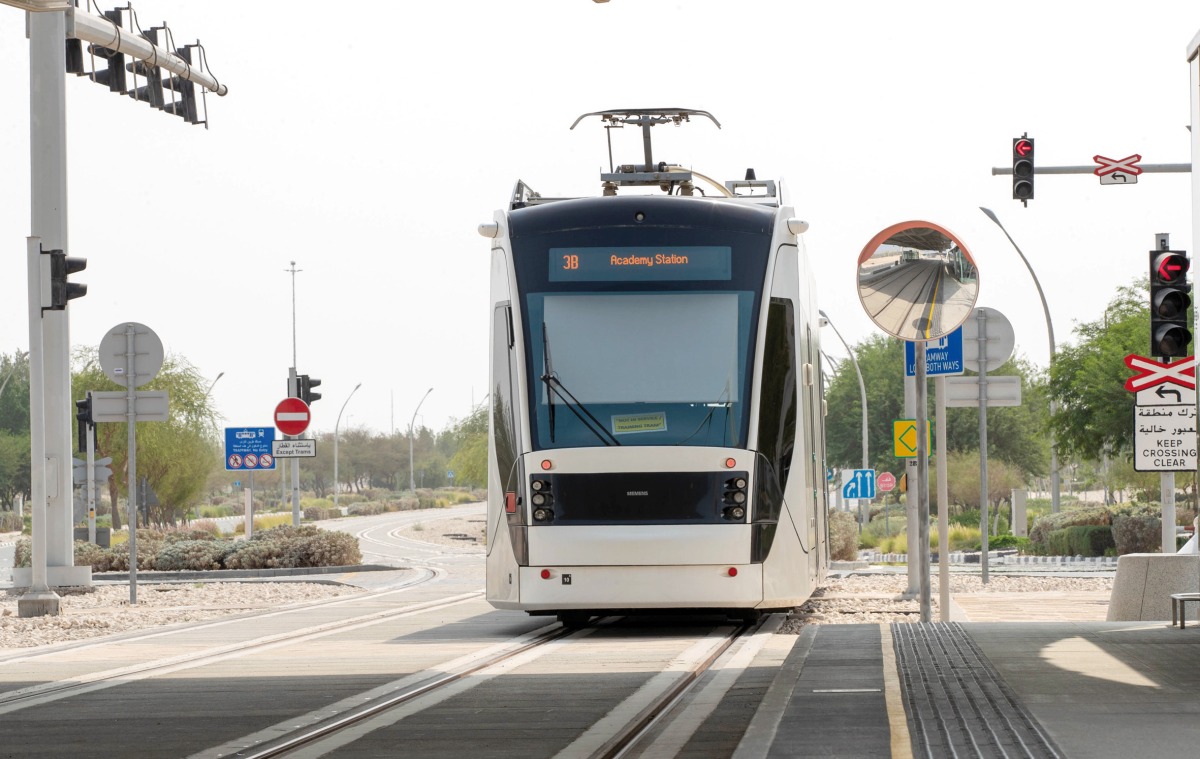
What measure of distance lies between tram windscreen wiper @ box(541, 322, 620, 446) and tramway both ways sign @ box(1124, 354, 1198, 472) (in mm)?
4423

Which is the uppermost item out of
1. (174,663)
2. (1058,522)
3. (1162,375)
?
(1162,375)

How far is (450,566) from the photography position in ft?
119

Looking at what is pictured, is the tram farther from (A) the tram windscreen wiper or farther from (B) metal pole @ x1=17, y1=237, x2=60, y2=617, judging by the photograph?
(B) metal pole @ x1=17, y1=237, x2=60, y2=617

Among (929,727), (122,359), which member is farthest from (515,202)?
(929,727)

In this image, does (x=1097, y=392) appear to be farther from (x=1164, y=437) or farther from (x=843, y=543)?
(x=1164, y=437)

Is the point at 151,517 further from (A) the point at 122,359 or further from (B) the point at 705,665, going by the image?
(B) the point at 705,665

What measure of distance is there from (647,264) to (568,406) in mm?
1427

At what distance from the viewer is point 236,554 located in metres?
31.4

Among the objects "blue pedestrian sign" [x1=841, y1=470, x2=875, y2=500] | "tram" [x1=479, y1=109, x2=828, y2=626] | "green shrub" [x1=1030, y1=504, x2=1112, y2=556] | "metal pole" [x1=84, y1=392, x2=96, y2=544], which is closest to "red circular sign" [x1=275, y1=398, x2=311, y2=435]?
"metal pole" [x1=84, y1=392, x2=96, y2=544]

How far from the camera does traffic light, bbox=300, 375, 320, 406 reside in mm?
36031

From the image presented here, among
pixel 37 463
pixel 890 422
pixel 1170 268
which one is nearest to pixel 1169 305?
pixel 1170 268

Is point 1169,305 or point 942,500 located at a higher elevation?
point 1169,305

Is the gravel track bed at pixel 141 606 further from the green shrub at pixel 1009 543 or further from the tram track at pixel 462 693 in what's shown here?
the green shrub at pixel 1009 543

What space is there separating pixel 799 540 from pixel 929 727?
7.00 metres
